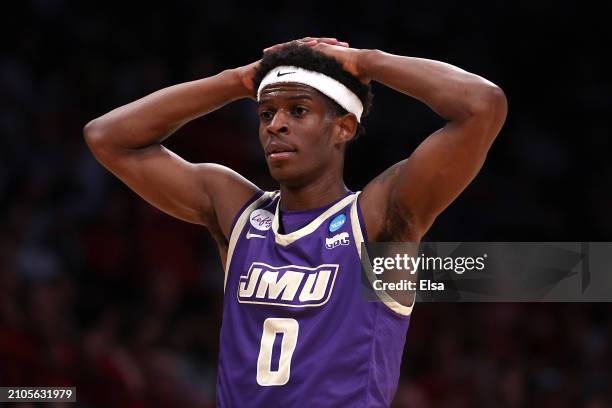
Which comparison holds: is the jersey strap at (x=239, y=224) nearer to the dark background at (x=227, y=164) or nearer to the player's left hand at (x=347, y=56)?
the player's left hand at (x=347, y=56)

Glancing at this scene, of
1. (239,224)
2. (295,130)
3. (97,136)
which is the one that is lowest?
(239,224)

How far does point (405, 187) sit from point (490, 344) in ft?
14.3

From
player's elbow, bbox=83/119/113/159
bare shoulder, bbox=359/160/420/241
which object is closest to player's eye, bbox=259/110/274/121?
bare shoulder, bbox=359/160/420/241

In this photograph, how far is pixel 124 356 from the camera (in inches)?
274

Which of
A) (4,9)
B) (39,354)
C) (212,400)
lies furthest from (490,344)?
(4,9)

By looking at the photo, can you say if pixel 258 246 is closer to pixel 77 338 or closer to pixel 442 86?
pixel 442 86

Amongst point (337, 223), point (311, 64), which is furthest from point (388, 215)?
point (311, 64)

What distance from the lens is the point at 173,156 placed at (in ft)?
13.7

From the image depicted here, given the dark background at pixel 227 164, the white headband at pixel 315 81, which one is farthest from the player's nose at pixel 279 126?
the dark background at pixel 227 164

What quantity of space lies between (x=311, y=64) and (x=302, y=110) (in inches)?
6.9

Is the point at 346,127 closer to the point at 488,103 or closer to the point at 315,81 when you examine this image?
the point at 315,81

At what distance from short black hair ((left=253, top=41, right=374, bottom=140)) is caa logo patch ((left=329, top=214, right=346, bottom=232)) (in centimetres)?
39

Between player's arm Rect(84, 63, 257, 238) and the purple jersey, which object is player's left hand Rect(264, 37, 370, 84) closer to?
player's arm Rect(84, 63, 257, 238)

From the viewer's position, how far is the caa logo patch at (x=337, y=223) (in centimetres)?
374
